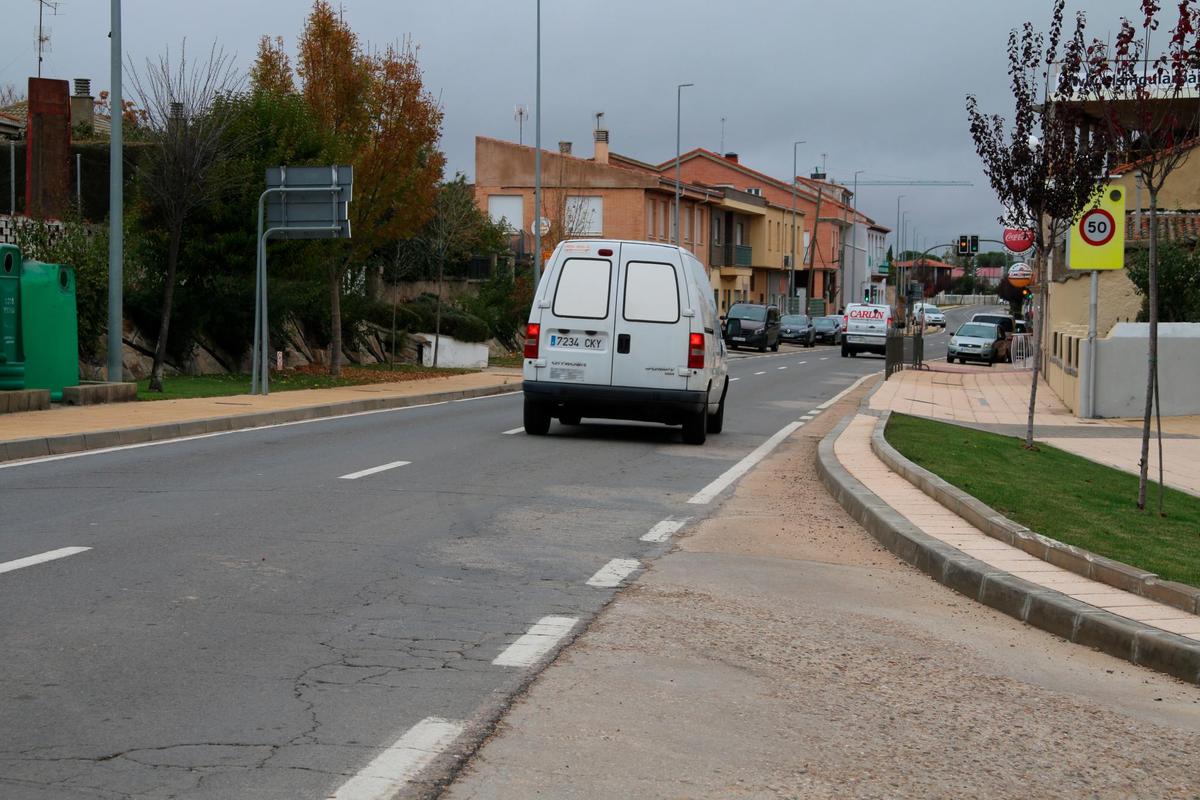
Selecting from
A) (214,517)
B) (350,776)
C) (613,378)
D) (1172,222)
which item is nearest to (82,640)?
(350,776)

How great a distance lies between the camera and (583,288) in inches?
647

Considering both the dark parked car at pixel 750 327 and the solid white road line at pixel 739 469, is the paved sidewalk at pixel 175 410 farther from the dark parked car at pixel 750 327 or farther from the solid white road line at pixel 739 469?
the dark parked car at pixel 750 327

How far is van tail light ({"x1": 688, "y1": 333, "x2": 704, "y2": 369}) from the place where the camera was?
A: 16172 millimetres

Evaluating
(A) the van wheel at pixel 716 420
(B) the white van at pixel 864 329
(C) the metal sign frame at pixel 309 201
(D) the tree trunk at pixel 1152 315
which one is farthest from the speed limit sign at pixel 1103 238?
(B) the white van at pixel 864 329

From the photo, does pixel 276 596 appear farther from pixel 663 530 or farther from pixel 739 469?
pixel 739 469

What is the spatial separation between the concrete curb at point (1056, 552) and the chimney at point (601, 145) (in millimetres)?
62654

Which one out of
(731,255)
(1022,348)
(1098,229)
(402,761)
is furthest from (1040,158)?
(731,255)

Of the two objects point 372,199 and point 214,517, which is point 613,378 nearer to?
point 214,517

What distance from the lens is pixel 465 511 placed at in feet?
34.4

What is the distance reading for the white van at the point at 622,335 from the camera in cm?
1620

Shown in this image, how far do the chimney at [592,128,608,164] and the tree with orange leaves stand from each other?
4421cm

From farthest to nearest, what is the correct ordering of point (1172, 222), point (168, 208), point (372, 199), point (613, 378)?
point (1172, 222) → point (372, 199) → point (168, 208) → point (613, 378)

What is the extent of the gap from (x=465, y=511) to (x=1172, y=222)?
2928 centimetres

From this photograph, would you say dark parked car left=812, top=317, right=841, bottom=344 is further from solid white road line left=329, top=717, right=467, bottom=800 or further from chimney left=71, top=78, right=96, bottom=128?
solid white road line left=329, top=717, right=467, bottom=800
